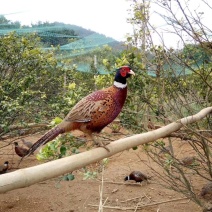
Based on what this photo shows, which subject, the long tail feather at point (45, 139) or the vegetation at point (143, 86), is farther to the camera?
the vegetation at point (143, 86)

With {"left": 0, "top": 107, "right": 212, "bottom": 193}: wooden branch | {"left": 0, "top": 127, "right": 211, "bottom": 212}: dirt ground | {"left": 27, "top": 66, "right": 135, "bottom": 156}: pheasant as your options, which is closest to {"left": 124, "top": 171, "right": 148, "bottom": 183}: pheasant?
{"left": 0, "top": 127, "right": 211, "bottom": 212}: dirt ground

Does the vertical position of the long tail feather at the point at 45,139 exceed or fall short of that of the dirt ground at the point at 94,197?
it exceeds it

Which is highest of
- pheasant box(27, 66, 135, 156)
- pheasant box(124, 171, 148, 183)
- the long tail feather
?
pheasant box(27, 66, 135, 156)

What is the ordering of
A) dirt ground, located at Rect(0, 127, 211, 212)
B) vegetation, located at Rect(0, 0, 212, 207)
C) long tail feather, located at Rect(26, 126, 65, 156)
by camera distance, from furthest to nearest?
dirt ground, located at Rect(0, 127, 211, 212), vegetation, located at Rect(0, 0, 212, 207), long tail feather, located at Rect(26, 126, 65, 156)

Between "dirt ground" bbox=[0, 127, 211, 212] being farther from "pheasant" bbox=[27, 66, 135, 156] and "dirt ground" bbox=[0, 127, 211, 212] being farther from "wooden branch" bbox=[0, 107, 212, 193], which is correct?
"wooden branch" bbox=[0, 107, 212, 193]

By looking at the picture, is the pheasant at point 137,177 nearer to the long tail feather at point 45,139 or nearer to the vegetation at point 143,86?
the vegetation at point 143,86

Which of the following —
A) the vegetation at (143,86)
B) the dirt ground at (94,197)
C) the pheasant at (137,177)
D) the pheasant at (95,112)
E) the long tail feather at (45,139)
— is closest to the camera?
the long tail feather at (45,139)

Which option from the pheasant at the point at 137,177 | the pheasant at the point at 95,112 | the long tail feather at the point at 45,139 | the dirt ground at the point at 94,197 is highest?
the pheasant at the point at 95,112

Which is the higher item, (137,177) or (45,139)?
(45,139)

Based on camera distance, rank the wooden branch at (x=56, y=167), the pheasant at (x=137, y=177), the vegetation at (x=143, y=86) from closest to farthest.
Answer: the wooden branch at (x=56, y=167) → the vegetation at (x=143, y=86) → the pheasant at (x=137, y=177)

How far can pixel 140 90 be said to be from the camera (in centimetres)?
407

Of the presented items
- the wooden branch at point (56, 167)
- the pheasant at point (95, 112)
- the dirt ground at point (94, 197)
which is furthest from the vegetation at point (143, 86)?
the wooden branch at point (56, 167)

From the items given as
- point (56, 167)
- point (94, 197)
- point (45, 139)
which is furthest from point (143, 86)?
point (56, 167)

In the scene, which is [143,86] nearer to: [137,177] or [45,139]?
[137,177]
